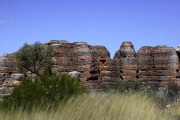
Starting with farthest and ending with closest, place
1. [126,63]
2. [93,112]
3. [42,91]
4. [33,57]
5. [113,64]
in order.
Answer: [113,64] < [126,63] < [33,57] < [42,91] < [93,112]

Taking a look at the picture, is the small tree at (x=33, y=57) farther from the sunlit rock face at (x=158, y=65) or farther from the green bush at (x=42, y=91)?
the green bush at (x=42, y=91)

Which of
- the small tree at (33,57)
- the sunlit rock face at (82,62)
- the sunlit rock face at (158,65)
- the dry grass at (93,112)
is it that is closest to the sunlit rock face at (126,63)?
the sunlit rock face at (158,65)

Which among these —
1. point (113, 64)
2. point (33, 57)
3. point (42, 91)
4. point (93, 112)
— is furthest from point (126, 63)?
point (93, 112)

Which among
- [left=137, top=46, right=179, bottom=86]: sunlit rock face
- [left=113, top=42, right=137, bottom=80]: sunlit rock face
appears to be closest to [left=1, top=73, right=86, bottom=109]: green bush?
[left=113, top=42, right=137, bottom=80]: sunlit rock face

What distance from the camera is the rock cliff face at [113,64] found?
93.8ft

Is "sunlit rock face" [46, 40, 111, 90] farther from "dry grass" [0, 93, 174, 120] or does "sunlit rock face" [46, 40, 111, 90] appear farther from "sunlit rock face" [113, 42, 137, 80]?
"dry grass" [0, 93, 174, 120]

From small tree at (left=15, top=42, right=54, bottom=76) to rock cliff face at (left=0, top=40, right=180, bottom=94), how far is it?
167 cm

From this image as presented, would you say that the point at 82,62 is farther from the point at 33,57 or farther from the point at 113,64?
the point at 33,57

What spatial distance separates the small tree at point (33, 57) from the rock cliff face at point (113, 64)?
5.49 feet

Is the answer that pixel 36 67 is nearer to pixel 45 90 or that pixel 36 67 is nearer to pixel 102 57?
pixel 102 57

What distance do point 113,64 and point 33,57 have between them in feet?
23.3

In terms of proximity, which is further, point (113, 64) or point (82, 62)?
point (113, 64)

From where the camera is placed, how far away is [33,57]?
2642cm

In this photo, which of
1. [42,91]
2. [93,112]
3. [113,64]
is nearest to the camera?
[93,112]
